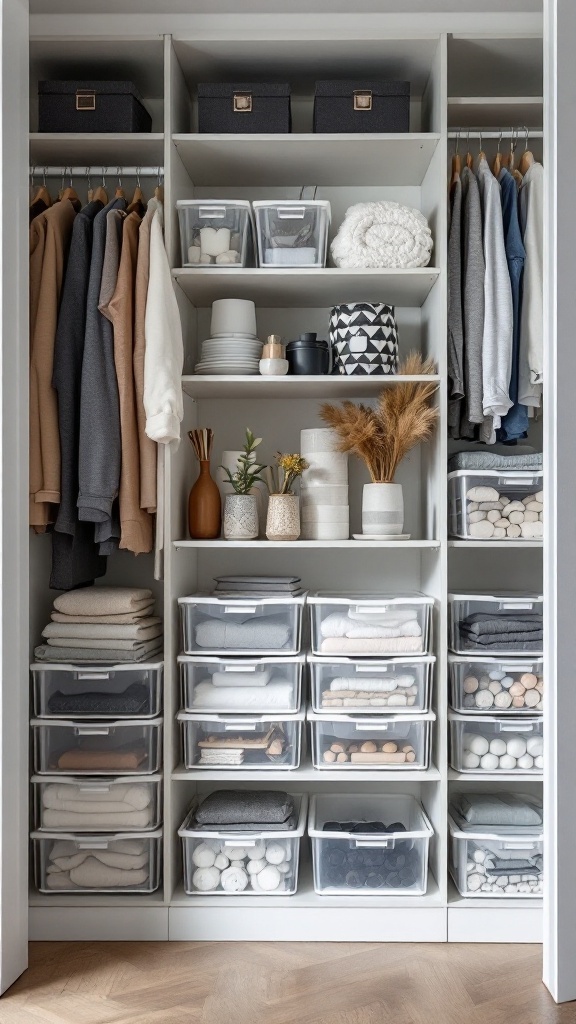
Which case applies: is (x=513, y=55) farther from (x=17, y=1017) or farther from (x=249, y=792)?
(x=17, y=1017)

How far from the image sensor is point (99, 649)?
237 cm

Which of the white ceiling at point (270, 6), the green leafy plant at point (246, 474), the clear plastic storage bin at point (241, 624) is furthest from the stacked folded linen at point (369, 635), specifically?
the white ceiling at point (270, 6)

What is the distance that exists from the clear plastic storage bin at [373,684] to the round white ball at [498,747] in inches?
8.7

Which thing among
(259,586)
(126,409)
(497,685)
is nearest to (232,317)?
(126,409)

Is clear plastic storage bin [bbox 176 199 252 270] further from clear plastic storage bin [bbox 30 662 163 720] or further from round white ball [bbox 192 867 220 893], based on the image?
round white ball [bbox 192 867 220 893]

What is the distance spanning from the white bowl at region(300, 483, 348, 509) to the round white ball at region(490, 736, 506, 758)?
0.82m

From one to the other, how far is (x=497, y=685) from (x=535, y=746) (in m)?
0.21

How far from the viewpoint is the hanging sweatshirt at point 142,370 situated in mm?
2297

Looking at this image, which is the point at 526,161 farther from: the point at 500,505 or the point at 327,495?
the point at 327,495

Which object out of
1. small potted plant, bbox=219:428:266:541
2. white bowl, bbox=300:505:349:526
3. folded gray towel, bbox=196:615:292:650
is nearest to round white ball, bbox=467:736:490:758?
folded gray towel, bbox=196:615:292:650

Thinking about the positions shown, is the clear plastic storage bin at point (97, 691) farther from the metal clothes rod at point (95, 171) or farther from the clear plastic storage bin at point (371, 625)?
the metal clothes rod at point (95, 171)

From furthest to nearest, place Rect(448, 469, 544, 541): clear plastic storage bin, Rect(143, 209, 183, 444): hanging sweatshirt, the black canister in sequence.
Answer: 1. the black canister
2. Rect(448, 469, 544, 541): clear plastic storage bin
3. Rect(143, 209, 183, 444): hanging sweatshirt

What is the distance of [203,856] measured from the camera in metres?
2.36

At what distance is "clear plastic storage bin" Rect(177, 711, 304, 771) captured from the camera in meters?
2.36
